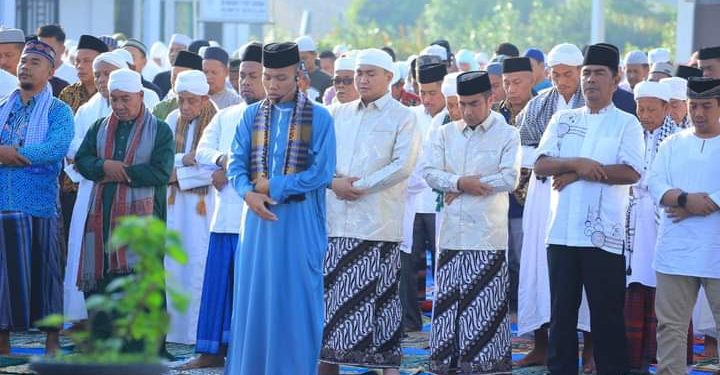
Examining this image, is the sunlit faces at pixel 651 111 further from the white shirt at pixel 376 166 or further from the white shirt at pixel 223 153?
the white shirt at pixel 223 153

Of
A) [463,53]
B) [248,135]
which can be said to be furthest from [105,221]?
[463,53]

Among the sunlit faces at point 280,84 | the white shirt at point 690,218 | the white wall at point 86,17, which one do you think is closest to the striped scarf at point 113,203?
the sunlit faces at point 280,84

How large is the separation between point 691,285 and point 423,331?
2964 millimetres

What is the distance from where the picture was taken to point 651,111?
951 cm

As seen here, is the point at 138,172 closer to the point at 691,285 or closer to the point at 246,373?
the point at 246,373

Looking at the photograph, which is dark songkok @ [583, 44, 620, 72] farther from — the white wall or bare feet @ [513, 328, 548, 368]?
the white wall

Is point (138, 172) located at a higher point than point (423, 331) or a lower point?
higher

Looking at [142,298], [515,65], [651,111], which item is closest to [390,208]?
[651,111]

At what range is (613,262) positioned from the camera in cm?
838

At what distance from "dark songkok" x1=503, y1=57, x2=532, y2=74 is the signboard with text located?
16.9m

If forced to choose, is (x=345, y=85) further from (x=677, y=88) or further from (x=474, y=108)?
(x=677, y=88)

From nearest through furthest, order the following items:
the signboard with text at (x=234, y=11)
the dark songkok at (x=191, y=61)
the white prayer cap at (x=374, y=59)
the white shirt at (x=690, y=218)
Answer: the white shirt at (x=690, y=218), the white prayer cap at (x=374, y=59), the dark songkok at (x=191, y=61), the signboard with text at (x=234, y=11)

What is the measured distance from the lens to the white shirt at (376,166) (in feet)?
28.8

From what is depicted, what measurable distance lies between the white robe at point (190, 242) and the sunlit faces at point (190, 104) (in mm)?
56
